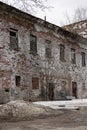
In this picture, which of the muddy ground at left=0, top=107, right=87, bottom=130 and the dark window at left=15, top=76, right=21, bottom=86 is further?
the dark window at left=15, top=76, right=21, bottom=86

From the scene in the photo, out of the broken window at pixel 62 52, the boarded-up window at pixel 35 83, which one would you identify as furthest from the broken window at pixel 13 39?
the broken window at pixel 62 52

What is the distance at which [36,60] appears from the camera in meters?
20.1

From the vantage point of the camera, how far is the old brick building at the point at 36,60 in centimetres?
1747

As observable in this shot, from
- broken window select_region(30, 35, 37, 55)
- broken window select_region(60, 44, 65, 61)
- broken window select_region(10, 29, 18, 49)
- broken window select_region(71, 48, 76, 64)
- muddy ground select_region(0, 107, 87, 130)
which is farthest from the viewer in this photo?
broken window select_region(71, 48, 76, 64)

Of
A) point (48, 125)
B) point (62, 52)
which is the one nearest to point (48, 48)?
point (62, 52)

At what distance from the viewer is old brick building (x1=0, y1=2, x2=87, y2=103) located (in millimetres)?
17469

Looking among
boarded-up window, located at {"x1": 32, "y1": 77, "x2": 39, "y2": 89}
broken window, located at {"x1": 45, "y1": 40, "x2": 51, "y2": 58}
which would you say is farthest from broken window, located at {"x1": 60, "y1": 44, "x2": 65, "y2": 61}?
boarded-up window, located at {"x1": 32, "y1": 77, "x2": 39, "y2": 89}

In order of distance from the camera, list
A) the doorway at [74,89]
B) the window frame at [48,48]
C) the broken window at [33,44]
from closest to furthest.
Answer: the broken window at [33,44]
the window frame at [48,48]
the doorway at [74,89]

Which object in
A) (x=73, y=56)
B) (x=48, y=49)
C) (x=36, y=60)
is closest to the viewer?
(x=36, y=60)

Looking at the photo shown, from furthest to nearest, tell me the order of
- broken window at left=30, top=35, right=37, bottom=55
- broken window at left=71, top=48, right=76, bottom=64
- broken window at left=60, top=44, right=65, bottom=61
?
broken window at left=71, top=48, right=76, bottom=64 → broken window at left=60, top=44, right=65, bottom=61 → broken window at left=30, top=35, right=37, bottom=55

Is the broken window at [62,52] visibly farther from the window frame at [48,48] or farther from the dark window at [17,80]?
the dark window at [17,80]

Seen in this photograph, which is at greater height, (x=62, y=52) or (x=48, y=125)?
(x=62, y=52)

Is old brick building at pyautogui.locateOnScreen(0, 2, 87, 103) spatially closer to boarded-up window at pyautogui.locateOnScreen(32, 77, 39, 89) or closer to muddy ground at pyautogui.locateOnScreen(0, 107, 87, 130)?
boarded-up window at pyautogui.locateOnScreen(32, 77, 39, 89)

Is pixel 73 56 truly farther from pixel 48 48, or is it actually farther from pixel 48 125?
pixel 48 125
